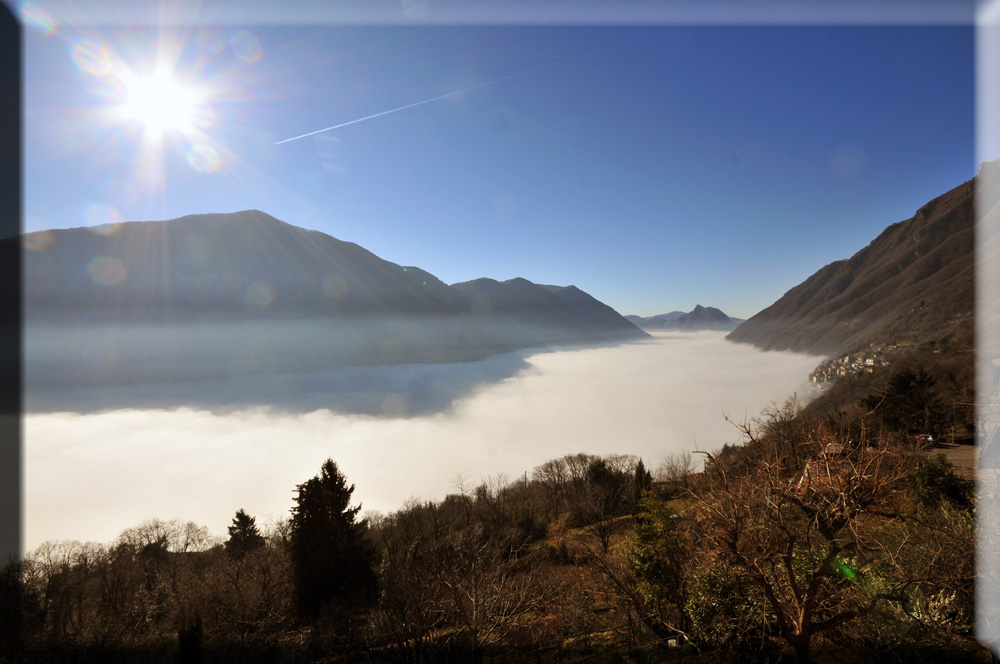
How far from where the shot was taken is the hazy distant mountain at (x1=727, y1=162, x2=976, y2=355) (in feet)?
Result: 272

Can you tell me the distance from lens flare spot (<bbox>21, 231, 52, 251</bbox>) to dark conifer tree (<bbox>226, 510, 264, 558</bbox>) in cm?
23691

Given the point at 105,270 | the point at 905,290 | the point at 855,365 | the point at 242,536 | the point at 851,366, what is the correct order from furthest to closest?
the point at 105,270
the point at 905,290
the point at 851,366
the point at 855,365
the point at 242,536

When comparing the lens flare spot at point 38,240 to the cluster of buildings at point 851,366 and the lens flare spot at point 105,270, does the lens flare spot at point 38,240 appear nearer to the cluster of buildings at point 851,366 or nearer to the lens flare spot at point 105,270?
the lens flare spot at point 105,270

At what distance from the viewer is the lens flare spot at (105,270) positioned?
185125 mm

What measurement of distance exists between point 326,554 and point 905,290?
577ft

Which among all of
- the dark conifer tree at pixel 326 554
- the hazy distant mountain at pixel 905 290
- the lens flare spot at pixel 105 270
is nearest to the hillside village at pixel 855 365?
the hazy distant mountain at pixel 905 290

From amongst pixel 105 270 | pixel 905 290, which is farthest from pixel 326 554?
pixel 105 270

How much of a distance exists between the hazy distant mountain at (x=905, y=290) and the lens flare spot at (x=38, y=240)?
305m

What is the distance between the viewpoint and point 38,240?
179000mm

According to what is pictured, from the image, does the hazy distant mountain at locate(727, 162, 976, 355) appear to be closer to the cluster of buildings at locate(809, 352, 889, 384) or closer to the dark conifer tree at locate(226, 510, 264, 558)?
the cluster of buildings at locate(809, 352, 889, 384)

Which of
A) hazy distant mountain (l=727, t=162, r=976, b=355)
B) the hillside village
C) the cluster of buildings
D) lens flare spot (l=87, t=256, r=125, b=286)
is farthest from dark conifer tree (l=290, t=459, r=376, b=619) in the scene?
lens flare spot (l=87, t=256, r=125, b=286)

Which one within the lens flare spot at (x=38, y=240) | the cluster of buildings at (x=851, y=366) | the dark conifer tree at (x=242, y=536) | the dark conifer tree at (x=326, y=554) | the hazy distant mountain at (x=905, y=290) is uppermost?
the lens flare spot at (x=38, y=240)

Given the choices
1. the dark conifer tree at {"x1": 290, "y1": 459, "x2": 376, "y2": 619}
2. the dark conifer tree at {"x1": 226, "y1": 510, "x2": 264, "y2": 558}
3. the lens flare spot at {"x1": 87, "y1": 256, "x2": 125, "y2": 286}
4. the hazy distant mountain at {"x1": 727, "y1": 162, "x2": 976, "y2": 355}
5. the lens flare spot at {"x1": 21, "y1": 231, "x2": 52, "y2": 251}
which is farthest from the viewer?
the lens flare spot at {"x1": 87, "y1": 256, "x2": 125, "y2": 286}

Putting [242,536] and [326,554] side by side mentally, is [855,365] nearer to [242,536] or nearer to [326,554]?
[326,554]
